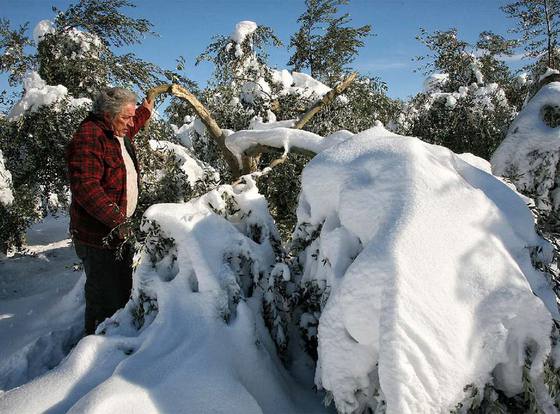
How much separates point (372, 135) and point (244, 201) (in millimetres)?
1099

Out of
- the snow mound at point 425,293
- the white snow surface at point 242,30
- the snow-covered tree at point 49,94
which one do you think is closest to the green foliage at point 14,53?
the snow-covered tree at point 49,94

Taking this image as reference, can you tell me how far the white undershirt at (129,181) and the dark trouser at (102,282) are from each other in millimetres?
315

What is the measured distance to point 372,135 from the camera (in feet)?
8.70

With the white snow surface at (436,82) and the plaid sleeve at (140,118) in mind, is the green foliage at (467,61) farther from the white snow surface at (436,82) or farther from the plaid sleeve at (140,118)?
the plaid sleeve at (140,118)

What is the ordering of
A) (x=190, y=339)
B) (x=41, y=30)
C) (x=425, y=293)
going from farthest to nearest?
(x=41, y=30)
(x=190, y=339)
(x=425, y=293)

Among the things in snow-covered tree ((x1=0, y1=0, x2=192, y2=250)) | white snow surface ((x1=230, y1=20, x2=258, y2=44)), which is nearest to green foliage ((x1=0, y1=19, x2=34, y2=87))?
snow-covered tree ((x1=0, y1=0, x2=192, y2=250))


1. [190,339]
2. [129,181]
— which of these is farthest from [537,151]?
[129,181]

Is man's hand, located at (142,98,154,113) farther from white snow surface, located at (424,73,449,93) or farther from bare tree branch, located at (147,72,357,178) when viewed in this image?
white snow surface, located at (424,73,449,93)

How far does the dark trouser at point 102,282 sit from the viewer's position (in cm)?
315

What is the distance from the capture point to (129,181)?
3273mm

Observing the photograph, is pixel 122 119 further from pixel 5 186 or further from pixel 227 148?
pixel 5 186

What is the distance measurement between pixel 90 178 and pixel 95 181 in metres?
0.04

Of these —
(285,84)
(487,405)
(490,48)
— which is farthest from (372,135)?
(490,48)

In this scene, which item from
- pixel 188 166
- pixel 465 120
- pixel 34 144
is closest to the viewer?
pixel 188 166
